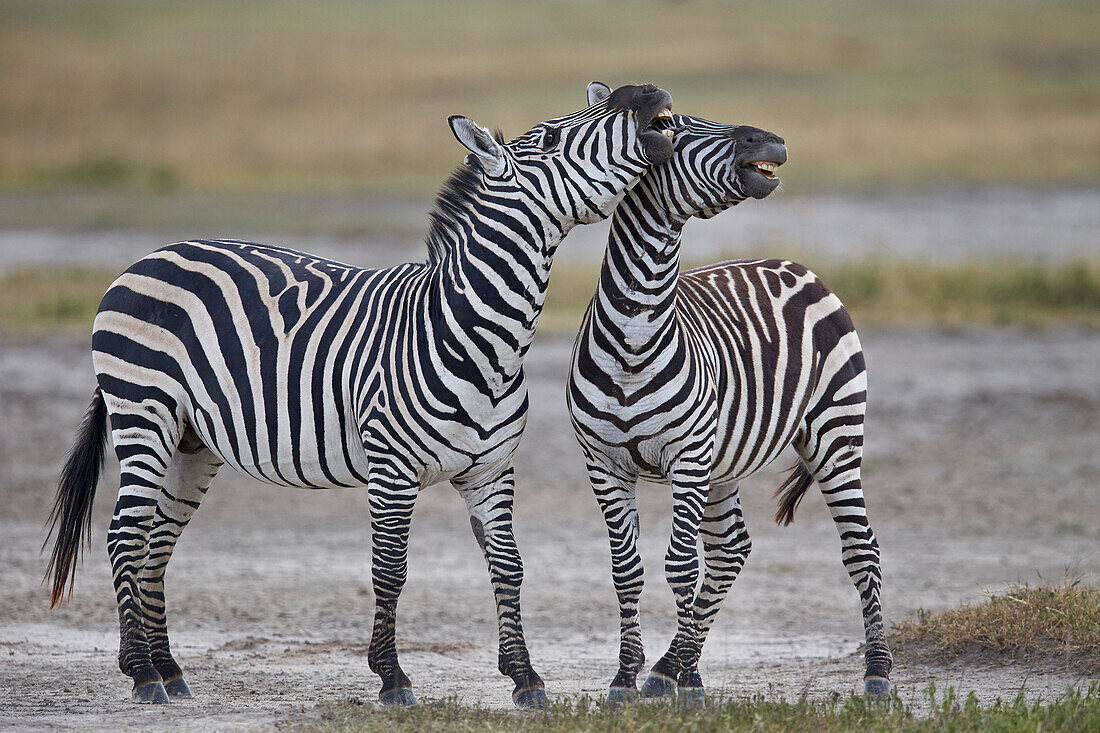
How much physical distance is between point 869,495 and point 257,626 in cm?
537

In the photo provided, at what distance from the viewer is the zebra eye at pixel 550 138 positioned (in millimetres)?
5238

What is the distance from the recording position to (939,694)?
5789 mm

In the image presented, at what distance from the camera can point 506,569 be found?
17.7ft

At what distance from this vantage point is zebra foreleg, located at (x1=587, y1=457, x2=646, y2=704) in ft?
17.5

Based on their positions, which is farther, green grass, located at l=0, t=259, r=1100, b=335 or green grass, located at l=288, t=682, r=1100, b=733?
green grass, located at l=0, t=259, r=1100, b=335

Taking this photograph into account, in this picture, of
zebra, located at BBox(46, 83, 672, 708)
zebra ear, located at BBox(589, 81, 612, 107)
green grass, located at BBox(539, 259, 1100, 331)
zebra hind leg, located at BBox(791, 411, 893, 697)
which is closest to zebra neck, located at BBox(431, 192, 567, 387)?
zebra, located at BBox(46, 83, 672, 708)

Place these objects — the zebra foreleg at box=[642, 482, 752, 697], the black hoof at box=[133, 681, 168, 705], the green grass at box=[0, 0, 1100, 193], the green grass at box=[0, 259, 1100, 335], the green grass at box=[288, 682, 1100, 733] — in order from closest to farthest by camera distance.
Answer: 1. the green grass at box=[288, 682, 1100, 733]
2. the black hoof at box=[133, 681, 168, 705]
3. the zebra foreleg at box=[642, 482, 752, 697]
4. the green grass at box=[0, 259, 1100, 335]
5. the green grass at box=[0, 0, 1100, 193]

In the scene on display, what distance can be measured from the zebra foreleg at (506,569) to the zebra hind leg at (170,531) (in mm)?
1499

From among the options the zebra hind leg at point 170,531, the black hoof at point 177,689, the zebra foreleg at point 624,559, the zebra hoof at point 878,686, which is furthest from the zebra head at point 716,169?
the black hoof at point 177,689

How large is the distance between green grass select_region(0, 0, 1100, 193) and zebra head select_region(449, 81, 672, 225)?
61.7 ft

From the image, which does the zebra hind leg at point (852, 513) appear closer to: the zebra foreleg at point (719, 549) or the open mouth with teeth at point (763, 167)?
the zebra foreleg at point (719, 549)

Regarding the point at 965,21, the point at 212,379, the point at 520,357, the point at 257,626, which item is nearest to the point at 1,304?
the point at 257,626

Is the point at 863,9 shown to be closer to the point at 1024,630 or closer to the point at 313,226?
the point at 313,226

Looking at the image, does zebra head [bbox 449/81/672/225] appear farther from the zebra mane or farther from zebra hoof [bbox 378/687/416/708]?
zebra hoof [bbox 378/687/416/708]
